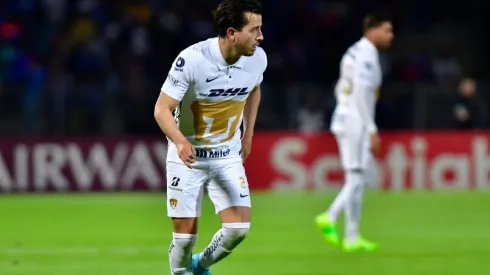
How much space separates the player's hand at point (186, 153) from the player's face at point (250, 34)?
2.78ft

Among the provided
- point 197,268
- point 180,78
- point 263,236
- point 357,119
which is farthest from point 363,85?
point 180,78

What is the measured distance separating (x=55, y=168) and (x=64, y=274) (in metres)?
10.6

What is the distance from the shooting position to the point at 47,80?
2184 cm

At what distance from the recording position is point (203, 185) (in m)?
8.70

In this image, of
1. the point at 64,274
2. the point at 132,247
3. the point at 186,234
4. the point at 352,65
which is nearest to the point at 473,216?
the point at 352,65

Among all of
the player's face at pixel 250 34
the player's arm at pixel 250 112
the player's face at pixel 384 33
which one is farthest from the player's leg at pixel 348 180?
the player's face at pixel 250 34

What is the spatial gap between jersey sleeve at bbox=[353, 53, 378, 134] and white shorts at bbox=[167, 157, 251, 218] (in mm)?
3987

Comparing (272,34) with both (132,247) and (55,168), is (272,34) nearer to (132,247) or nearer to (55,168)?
(55,168)

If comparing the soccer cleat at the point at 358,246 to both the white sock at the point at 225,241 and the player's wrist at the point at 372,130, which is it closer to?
the player's wrist at the point at 372,130

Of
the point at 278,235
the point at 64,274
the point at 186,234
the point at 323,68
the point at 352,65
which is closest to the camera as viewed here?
the point at 186,234

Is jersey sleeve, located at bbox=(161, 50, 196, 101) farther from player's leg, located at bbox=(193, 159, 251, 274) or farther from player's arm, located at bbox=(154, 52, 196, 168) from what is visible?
player's leg, located at bbox=(193, 159, 251, 274)

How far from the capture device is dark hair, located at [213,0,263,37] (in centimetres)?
834

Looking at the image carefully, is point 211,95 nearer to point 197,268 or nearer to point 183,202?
point 183,202

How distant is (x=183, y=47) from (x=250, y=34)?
14.4m
